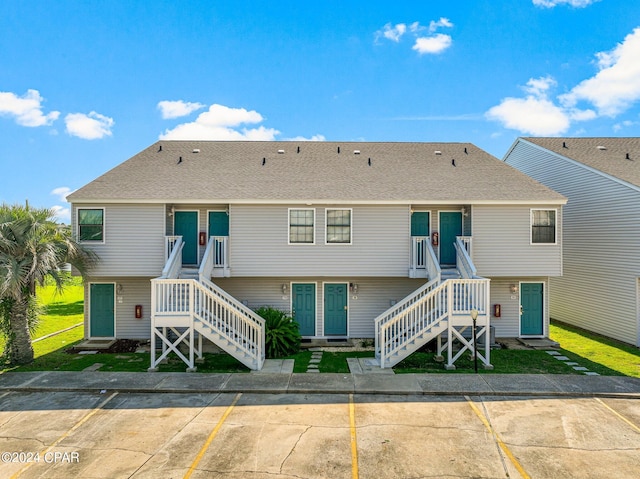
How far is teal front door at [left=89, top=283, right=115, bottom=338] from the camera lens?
1477cm

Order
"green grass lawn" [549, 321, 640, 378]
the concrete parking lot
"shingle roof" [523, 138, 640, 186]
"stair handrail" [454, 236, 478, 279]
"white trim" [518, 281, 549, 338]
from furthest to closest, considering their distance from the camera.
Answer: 1. "shingle roof" [523, 138, 640, 186]
2. "white trim" [518, 281, 549, 338]
3. "stair handrail" [454, 236, 478, 279]
4. "green grass lawn" [549, 321, 640, 378]
5. the concrete parking lot

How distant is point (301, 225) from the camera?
554 inches

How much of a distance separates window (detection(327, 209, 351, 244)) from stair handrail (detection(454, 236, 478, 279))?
399cm

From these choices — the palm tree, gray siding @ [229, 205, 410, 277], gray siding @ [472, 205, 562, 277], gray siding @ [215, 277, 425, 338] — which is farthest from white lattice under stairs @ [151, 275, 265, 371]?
gray siding @ [472, 205, 562, 277]

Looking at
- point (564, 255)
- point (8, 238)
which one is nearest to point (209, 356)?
point (8, 238)

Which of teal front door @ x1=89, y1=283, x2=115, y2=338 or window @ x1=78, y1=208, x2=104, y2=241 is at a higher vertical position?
window @ x1=78, y1=208, x2=104, y2=241

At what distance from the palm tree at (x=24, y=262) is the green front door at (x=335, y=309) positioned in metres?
8.82

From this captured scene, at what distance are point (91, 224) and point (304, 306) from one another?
8.16 m

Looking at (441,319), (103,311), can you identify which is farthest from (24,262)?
(441,319)

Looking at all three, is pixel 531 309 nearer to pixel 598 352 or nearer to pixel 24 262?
pixel 598 352

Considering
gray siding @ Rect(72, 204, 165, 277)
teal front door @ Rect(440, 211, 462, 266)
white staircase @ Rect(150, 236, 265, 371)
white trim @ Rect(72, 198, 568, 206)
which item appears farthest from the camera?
teal front door @ Rect(440, 211, 462, 266)

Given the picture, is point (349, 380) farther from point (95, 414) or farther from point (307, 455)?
point (95, 414)

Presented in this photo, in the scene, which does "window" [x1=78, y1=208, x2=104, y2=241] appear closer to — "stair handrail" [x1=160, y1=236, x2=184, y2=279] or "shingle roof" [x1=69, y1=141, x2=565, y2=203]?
"shingle roof" [x1=69, y1=141, x2=565, y2=203]

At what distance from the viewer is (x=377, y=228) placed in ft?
46.1
